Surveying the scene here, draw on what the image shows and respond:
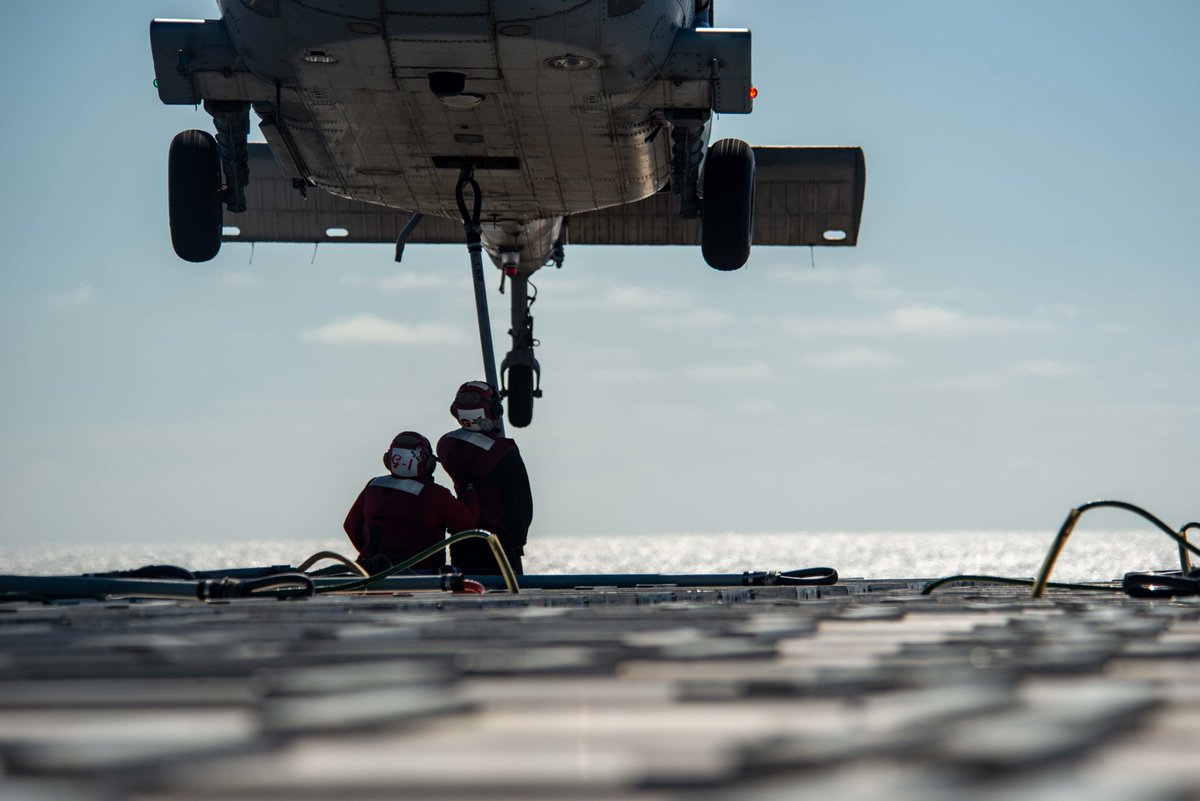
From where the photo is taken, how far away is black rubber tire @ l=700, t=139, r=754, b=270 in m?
12.0

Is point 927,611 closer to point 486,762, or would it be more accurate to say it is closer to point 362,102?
point 486,762

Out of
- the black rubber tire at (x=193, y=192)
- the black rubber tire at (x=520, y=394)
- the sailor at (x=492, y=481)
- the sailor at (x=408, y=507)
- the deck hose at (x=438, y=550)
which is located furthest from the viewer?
the black rubber tire at (x=520, y=394)

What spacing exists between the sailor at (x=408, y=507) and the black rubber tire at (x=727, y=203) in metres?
3.66

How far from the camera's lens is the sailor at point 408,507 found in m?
9.27

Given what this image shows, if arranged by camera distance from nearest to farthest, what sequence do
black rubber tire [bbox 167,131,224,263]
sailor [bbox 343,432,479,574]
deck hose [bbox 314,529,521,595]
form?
deck hose [bbox 314,529,521,595] → sailor [bbox 343,432,479,574] → black rubber tire [bbox 167,131,224,263]

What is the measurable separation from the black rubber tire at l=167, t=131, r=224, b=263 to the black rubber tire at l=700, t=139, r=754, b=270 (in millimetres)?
3999

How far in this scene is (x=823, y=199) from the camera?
717 inches

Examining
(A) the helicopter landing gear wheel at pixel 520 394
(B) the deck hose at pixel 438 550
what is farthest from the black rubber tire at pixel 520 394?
(B) the deck hose at pixel 438 550

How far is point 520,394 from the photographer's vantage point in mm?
17328

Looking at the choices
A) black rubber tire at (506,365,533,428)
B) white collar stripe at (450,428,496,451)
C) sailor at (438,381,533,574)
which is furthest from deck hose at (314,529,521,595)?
black rubber tire at (506,365,533,428)

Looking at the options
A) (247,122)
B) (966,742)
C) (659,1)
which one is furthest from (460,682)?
(247,122)

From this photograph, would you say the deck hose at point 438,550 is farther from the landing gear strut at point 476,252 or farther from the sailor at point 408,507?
the landing gear strut at point 476,252

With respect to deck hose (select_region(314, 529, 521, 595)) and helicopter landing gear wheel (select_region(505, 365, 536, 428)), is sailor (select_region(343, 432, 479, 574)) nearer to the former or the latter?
deck hose (select_region(314, 529, 521, 595))

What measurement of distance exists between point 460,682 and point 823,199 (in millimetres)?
16369
